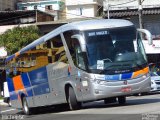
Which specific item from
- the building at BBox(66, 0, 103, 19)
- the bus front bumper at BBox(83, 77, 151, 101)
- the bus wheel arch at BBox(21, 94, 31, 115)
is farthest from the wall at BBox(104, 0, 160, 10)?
the building at BBox(66, 0, 103, 19)

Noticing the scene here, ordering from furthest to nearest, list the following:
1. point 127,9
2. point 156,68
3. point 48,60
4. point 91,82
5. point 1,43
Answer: point 1,43
point 127,9
point 156,68
point 48,60
point 91,82

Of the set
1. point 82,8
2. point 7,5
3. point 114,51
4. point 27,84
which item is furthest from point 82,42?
point 7,5

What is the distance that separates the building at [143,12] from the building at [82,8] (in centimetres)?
3199

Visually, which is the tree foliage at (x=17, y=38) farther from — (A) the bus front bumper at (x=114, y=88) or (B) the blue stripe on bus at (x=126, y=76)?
(B) the blue stripe on bus at (x=126, y=76)

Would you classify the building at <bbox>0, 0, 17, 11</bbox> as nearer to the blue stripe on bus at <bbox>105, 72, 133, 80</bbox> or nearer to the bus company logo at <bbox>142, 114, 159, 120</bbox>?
the blue stripe on bus at <bbox>105, 72, 133, 80</bbox>

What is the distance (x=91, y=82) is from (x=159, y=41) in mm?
26160

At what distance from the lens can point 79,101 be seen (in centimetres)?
1948

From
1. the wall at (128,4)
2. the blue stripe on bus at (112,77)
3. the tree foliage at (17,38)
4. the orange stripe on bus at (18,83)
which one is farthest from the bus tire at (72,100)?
the tree foliage at (17,38)

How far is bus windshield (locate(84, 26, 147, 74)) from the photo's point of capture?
18.4 m

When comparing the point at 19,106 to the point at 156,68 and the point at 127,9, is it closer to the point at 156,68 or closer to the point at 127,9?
the point at 156,68

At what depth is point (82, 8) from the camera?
268 feet

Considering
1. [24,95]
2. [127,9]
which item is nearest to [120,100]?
[24,95]

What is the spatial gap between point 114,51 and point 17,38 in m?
32.8

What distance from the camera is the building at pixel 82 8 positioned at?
263 ft
